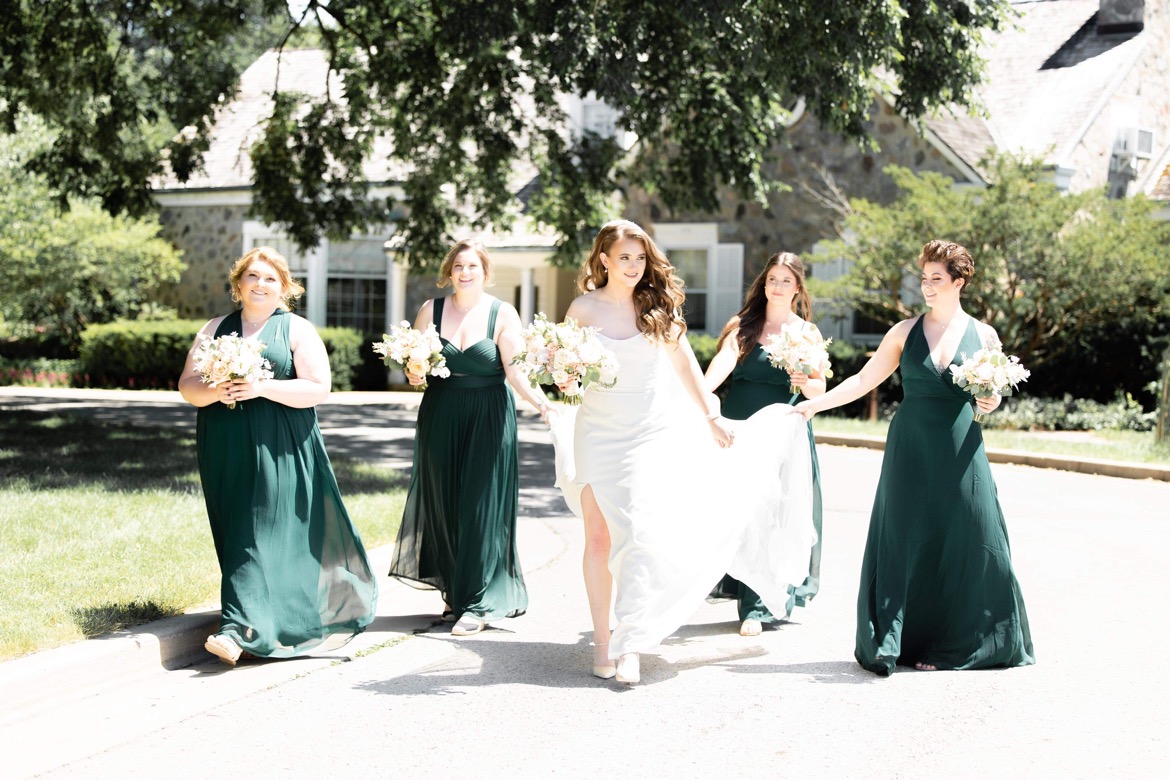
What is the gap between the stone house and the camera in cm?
2262

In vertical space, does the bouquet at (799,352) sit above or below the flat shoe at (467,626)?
above

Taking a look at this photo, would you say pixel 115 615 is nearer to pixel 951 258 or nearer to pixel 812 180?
pixel 951 258

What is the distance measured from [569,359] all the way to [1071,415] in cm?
1534

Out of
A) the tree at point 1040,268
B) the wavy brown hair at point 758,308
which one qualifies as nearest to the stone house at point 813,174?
the tree at point 1040,268

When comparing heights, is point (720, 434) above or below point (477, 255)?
below

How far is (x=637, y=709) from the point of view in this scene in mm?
5641

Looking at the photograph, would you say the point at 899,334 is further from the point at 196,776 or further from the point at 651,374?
the point at 196,776

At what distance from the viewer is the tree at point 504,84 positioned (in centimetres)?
1230

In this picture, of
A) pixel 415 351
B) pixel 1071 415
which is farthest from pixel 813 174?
pixel 415 351

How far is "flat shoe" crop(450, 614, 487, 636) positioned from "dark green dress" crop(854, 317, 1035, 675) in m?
2.05

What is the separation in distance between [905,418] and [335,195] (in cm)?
1262

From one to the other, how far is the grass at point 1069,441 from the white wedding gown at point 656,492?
30.7 ft

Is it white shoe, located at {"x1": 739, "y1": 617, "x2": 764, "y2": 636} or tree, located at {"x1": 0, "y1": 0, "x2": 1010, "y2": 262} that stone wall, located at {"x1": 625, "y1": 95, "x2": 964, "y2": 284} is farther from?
white shoe, located at {"x1": 739, "y1": 617, "x2": 764, "y2": 636}

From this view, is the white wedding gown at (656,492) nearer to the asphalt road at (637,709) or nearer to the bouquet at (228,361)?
the asphalt road at (637,709)
